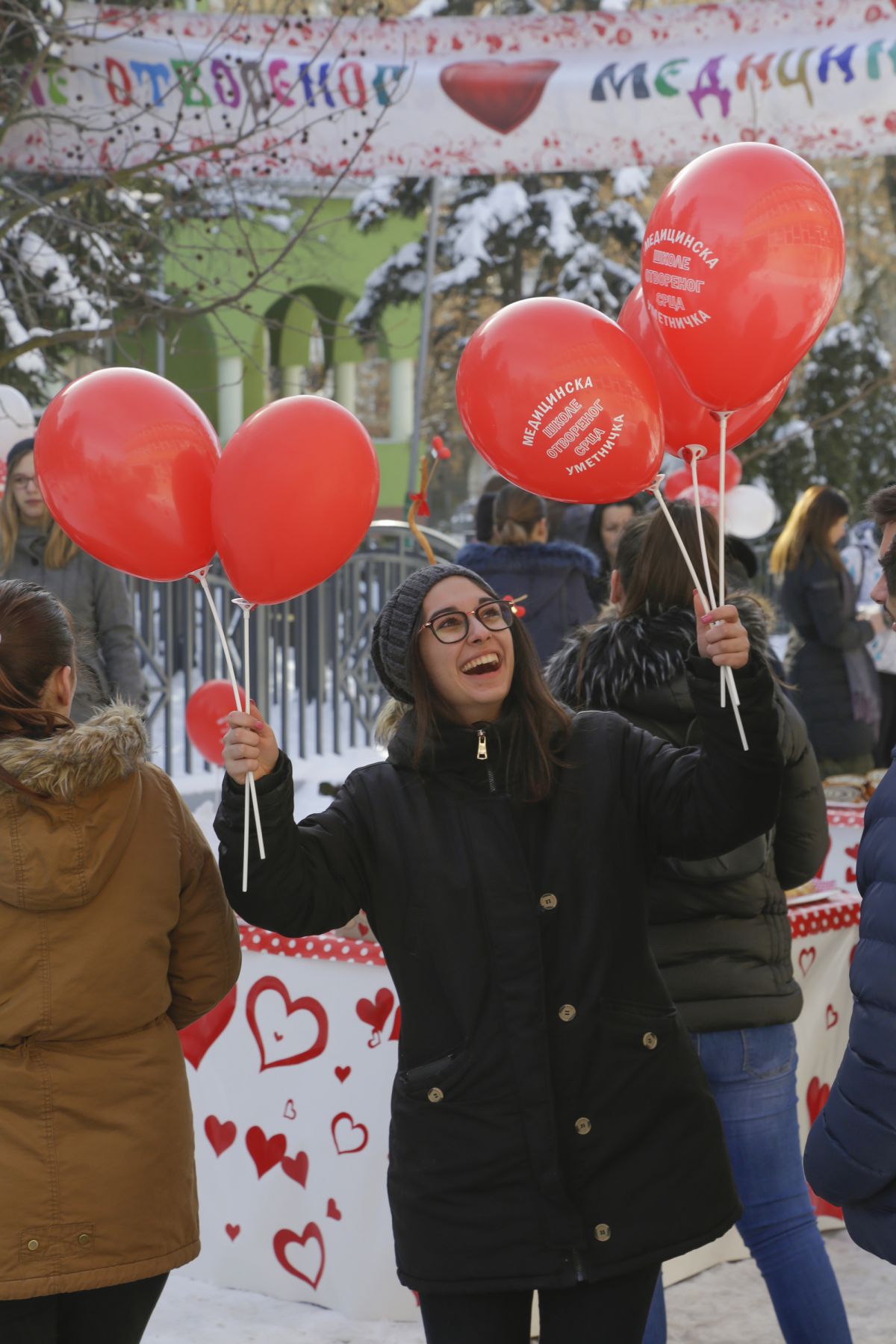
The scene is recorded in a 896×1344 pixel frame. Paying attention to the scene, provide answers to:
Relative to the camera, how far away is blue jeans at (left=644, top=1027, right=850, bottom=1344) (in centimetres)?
301

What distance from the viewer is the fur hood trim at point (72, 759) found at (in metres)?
2.29

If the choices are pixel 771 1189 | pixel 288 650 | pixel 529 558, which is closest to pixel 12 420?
pixel 529 558

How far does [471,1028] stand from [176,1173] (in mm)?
530

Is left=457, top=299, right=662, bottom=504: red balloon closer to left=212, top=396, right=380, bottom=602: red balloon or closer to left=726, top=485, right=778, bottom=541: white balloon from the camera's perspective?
left=212, top=396, right=380, bottom=602: red balloon

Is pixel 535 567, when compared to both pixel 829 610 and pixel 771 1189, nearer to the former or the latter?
pixel 829 610

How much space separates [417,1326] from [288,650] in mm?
6095

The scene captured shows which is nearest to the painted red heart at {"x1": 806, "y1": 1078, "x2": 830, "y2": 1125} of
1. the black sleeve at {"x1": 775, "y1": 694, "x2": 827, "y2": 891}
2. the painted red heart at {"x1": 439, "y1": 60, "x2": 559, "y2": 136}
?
the black sleeve at {"x1": 775, "y1": 694, "x2": 827, "y2": 891}

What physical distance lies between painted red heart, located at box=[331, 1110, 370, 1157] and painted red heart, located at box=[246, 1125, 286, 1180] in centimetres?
15

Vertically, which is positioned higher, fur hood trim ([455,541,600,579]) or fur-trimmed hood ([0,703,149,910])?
fur hood trim ([455,541,600,579])

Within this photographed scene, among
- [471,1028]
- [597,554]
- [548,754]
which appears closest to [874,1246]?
[471,1028]

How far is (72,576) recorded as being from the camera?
Answer: 5.03m

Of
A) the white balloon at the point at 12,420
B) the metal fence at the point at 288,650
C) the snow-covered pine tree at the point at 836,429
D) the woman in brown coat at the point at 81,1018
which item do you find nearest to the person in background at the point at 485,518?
the white balloon at the point at 12,420

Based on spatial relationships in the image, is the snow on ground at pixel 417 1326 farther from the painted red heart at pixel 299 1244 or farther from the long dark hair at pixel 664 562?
the long dark hair at pixel 664 562

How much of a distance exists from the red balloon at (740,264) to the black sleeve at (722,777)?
1.67 ft
